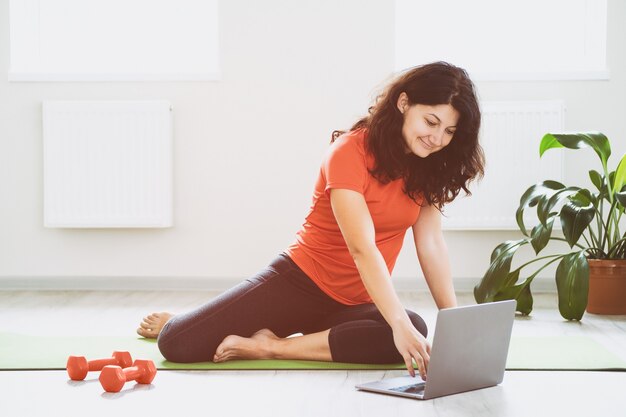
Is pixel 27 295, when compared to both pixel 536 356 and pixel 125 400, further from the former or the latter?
pixel 536 356

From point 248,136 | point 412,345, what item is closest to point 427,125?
point 412,345

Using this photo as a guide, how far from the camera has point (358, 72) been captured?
375 cm

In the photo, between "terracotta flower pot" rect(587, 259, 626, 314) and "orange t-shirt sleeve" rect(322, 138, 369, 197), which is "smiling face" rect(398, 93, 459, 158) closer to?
"orange t-shirt sleeve" rect(322, 138, 369, 197)

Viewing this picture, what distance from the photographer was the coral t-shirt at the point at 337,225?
2.03 m

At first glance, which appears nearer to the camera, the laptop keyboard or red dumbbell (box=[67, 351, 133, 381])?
the laptop keyboard

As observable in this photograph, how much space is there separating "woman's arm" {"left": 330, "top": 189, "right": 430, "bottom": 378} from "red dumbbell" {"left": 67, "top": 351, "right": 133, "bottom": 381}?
609mm

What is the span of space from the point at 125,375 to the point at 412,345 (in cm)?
64

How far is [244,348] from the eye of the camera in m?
2.17

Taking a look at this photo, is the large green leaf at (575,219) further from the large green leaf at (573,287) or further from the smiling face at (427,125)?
the smiling face at (427,125)

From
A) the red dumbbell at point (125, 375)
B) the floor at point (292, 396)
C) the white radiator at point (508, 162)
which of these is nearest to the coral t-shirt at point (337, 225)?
the floor at point (292, 396)

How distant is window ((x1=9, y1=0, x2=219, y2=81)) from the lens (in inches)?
152

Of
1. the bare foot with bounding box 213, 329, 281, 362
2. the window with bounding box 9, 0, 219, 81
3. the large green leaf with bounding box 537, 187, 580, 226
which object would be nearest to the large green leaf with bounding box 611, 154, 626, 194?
the large green leaf with bounding box 537, 187, 580, 226

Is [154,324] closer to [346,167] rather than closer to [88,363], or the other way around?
[88,363]

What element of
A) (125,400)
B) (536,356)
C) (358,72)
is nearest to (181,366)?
(125,400)
